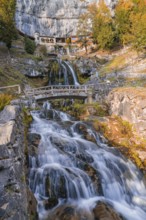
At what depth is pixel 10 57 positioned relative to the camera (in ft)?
123

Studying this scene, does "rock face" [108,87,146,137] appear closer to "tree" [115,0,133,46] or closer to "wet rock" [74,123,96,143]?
"wet rock" [74,123,96,143]

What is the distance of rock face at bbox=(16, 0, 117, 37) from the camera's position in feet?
194

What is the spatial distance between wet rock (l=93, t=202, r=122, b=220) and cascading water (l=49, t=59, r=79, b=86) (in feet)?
88.9

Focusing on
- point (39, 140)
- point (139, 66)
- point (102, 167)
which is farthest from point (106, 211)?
point (139, 66)

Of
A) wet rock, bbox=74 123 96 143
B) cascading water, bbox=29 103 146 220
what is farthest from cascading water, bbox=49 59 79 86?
→ cascading water, bbox=29 103 146 220

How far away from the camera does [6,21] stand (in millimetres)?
38094

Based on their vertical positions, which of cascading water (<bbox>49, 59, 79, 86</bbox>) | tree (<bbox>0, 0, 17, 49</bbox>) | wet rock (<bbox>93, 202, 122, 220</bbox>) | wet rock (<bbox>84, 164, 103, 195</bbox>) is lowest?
wet rock (<bbox>93, 202, 122, 220</bbox>)

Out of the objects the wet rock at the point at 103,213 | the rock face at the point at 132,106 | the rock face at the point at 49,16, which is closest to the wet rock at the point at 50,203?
the wet rock at the point at 103,213

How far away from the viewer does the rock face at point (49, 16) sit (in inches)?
2331

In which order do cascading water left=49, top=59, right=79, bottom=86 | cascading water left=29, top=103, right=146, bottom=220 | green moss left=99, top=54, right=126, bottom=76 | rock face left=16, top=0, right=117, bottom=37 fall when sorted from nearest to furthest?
1. cascading water left=29, top=103, right=146, bottom=220
2. green moss left=99, top=54, right=126, bottom=76
3. cascading water left=49, top=59, right=79, bottom=86
4. rock face left=16, top=0, right=117, bottom=37

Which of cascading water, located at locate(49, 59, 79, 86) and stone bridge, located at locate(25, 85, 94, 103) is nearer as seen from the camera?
stone bridge, located at locate(25, 85, 94, 103)

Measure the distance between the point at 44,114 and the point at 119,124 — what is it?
774 centimetres

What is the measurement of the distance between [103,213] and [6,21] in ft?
124

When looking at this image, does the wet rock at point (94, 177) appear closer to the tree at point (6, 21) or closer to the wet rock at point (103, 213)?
the wet rock at point (103, 213)
